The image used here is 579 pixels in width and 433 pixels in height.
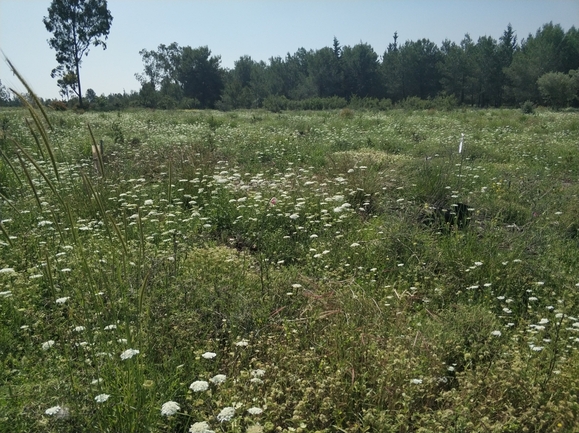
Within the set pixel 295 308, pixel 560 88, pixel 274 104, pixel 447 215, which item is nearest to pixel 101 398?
pixel 295 308

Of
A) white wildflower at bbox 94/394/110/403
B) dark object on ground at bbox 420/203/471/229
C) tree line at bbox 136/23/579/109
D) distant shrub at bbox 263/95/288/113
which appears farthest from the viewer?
tree line at bbox 136/23/579/109

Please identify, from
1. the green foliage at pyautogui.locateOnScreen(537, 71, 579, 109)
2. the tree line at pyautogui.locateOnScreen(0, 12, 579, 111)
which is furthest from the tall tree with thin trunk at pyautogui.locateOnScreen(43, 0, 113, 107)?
the green foliage at pyautogui.locateOnScreen(537, 71, 579, 109)

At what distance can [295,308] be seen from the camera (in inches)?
127

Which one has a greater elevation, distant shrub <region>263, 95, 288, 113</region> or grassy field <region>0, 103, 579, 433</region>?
distant shrub <region>263, 95, 288, 113</region>

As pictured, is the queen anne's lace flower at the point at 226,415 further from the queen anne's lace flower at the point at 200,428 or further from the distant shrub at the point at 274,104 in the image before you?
the distant shrub at the point at 274,104

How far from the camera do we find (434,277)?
4027 mm

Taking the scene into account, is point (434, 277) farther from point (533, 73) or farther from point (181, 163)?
point (533, 73)

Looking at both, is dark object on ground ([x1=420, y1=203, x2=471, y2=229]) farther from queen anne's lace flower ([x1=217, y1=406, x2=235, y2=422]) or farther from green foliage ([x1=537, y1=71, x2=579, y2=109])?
green foliage ([x1=537, y1=71, x2=579, y2=109])

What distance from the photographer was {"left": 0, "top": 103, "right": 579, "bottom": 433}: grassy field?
2.16 meters

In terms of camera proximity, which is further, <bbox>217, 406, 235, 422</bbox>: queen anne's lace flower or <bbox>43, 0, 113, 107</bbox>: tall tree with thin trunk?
<bbox>43, 0, 113, 107</bbox>: tall tree with thin trunk

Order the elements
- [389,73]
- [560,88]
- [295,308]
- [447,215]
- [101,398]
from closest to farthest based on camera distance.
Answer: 1. [101,398]
2. [295,308]
3. [447,215]
4. [560,88]
5. [389,73]

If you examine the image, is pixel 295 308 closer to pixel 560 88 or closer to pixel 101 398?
pixel 101 398

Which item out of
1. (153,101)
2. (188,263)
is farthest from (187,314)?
(153,101)

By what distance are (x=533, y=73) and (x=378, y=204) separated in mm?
52095
